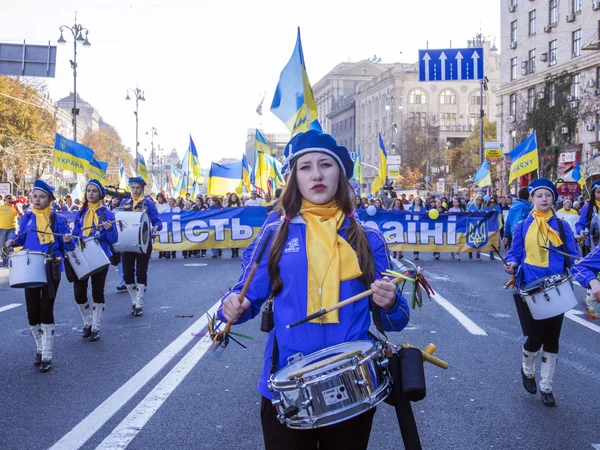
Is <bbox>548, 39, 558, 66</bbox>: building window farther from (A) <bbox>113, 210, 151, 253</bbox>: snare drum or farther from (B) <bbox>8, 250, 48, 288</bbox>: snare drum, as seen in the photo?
(B) <bbox>8, 250, 48, 288</bbox>: snare drum

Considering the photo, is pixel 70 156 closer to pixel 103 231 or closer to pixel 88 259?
pixel 103 231

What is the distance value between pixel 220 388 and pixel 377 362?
3882 mm

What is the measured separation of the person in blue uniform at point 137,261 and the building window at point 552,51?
142 ft

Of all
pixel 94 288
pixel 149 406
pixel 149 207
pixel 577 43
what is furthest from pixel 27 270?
pixel 577 43

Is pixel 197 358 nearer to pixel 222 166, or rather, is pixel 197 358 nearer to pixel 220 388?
pixel 220 388

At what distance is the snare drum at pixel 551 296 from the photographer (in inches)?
232

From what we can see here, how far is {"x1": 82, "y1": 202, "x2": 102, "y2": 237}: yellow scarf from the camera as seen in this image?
883 centimetres

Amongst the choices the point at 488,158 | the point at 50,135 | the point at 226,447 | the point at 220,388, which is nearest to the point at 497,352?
the point at 220,388

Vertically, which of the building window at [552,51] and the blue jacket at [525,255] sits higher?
the building window at [552,51]

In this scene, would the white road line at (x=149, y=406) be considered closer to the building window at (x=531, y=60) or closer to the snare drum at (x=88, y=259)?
the snare drum at (x=88, y=259)

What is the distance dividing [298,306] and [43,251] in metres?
5.35

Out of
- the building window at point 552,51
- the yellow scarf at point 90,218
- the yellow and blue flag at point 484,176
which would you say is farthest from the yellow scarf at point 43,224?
the building window at point 552,51

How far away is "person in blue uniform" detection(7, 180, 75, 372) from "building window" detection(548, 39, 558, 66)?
46.8 m

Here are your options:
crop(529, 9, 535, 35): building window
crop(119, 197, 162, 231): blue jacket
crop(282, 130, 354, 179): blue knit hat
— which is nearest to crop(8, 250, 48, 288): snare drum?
crop(119, 197, 162, 231): blue jacket
